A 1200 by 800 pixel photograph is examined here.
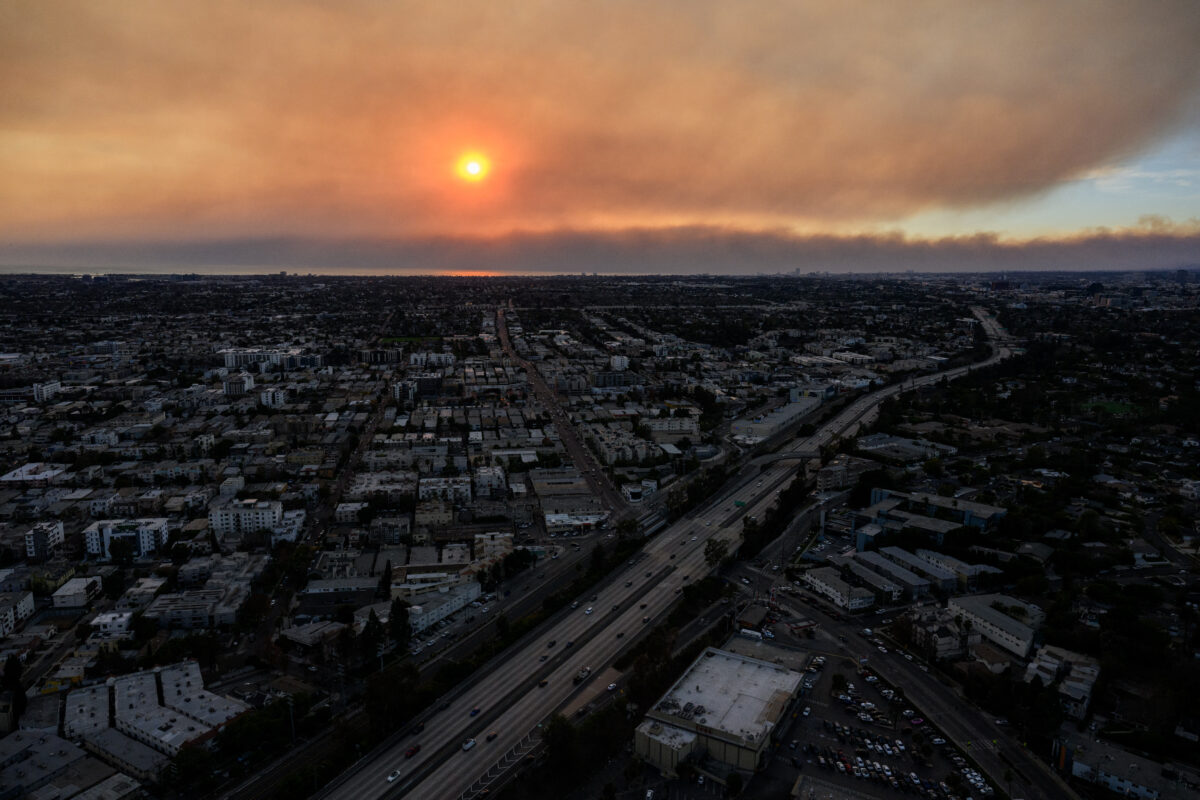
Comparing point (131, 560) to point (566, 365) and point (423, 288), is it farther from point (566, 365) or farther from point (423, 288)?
point (423, 288)

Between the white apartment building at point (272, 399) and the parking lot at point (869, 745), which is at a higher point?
the white apartment building at point (272, 399)

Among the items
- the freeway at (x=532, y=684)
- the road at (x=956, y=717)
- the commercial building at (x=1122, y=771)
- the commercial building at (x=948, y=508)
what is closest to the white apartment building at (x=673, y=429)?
the freeway at (x=532, y=684)

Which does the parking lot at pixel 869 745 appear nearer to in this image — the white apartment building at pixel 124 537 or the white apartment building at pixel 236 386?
the white apartment building at pixel 124 537

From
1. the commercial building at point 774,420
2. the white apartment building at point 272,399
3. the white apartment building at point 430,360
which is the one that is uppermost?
the white apartment building at point 430,360

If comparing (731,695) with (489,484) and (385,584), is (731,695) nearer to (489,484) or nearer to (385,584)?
(385,584)

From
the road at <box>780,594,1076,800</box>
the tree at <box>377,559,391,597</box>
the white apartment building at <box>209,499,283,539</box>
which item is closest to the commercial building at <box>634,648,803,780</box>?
the road at <box>780,594,1076,800</box>

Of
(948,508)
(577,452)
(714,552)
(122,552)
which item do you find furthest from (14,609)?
(948,508)
